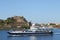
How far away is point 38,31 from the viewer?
365 feet

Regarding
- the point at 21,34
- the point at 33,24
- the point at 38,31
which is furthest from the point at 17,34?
the point at 33,24

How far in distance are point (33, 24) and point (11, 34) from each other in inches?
780

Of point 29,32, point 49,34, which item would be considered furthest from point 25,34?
point 49,34

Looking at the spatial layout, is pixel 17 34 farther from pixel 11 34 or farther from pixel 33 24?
pixel 33 24

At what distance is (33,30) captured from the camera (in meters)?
113

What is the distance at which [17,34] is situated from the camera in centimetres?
10950

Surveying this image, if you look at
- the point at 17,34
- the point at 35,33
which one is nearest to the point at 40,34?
the point at 35,33

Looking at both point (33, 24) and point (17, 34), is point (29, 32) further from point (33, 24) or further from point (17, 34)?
point (33, 24)

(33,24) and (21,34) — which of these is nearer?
(21,34)

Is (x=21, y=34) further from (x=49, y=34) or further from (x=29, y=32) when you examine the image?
(x=49, y=34)

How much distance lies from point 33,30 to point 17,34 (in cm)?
783

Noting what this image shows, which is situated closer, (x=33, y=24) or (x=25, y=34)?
(x=25, y=34)

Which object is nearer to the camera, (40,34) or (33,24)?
(40,34)

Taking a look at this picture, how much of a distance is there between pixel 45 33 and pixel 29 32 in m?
6.88
